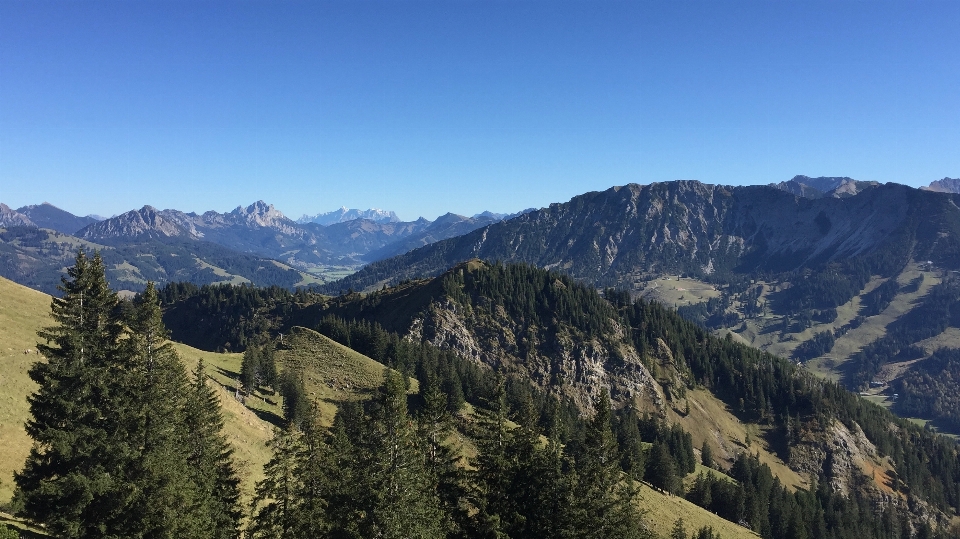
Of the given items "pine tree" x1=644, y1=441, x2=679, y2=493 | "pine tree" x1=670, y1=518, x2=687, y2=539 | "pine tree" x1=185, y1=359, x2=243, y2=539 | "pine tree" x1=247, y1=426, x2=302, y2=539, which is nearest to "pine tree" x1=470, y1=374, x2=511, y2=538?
"pine tree" x1=247, y1=426, x2=302, y2=539

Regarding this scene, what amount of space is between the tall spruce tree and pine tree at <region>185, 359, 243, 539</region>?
6273 mm

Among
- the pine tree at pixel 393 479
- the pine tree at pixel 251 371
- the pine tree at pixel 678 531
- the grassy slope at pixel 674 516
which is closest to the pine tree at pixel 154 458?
the pine tree at pixel 393 479

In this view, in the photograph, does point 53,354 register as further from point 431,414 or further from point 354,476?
point 431,414

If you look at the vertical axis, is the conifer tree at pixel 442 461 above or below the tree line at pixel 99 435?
below

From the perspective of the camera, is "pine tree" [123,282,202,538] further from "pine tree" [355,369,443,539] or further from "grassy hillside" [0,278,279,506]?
"grassy hillside" [0,278,279,506]

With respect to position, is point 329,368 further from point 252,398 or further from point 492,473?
point 492,473

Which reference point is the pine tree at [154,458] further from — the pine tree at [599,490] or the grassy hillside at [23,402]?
the pine tree at [599,490]

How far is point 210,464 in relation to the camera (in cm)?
3909

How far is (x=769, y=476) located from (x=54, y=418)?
17274 cm

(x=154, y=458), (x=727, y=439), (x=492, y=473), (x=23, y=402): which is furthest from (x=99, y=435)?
(x=727, y=439)

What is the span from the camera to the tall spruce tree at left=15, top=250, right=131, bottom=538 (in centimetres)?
2939

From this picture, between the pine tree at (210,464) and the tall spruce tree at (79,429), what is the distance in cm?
627

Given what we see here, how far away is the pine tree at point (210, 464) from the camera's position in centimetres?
3709

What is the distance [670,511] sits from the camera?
97.9 metres
